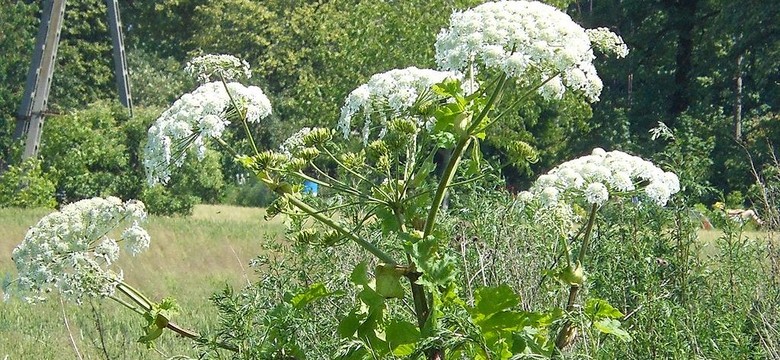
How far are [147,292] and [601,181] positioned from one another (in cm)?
922

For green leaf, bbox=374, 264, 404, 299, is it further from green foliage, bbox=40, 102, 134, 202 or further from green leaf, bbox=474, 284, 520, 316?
green foliage, bbox=40, 102, 134, 202

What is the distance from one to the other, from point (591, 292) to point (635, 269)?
309 millimetres

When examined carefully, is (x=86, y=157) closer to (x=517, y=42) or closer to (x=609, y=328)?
(x=609, y=328)

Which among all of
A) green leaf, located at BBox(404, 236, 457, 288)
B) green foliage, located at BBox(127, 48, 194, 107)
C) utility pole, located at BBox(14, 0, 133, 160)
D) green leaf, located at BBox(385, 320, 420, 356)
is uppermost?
green leaf, located at BBox(404, 236, 457, 288)

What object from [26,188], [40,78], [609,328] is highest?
[609,328]

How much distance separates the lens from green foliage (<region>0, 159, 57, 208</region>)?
72.2ft

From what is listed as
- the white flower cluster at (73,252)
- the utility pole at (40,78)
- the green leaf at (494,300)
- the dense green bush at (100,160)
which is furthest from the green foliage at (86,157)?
the green leaf at (494,300)

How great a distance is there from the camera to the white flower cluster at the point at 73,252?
155 inches

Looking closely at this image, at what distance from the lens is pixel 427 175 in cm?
356

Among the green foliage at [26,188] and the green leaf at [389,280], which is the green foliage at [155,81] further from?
the green leaf at [389,280]

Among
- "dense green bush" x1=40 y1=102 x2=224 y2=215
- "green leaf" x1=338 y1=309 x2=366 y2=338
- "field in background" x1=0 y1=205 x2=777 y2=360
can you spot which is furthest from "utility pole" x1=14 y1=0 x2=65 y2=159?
"green leaf" x1=338 y1=309 x2=366 y2=338

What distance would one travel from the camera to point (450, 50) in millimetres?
3180

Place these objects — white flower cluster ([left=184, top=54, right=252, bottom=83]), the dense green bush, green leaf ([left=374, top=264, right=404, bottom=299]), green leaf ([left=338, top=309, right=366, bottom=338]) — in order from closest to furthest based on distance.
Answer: green leaf ([left=374, top=264, right=404, bottom=299]) → green leaf ([left=338, top=309, right=366, bottom=338]) → white flower cluster ([left=184, top=54, right=252, bottom=83]) → the dense green bush

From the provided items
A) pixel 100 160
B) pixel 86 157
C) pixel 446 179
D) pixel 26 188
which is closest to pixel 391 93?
pixel 446 179
